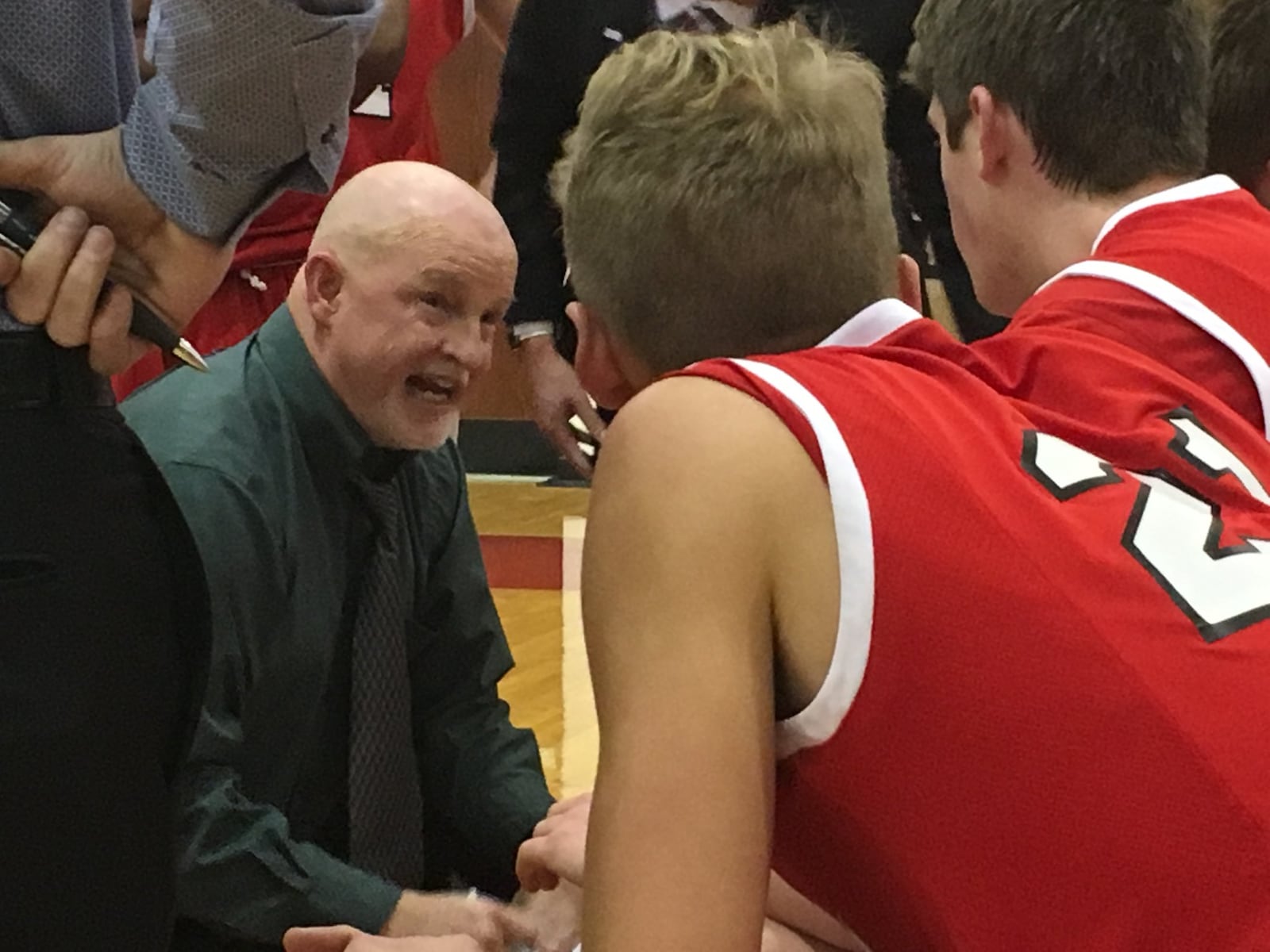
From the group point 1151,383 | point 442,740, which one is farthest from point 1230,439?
point 442,740

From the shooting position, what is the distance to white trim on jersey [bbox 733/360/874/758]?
80cm

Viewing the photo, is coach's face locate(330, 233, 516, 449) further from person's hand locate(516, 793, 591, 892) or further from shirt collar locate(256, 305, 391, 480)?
person's hand locate(516, 793, 591, 892)

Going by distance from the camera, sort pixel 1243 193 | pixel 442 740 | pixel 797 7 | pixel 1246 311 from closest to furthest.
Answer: pixel 1246 311 < pixel 1243 193 < pixel 442 740 < pixel 797 7

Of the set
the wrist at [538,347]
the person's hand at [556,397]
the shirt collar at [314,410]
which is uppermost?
the shirt collar at [314,410]

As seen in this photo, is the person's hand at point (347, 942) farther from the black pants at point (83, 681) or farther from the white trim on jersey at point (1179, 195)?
the white trim on jersey at point (1179, 195)

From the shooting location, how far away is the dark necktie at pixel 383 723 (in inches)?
64.9

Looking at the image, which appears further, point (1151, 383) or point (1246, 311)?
point (1246, 311)

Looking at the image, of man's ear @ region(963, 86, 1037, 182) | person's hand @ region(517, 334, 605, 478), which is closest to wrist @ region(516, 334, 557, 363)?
person's hand @ region(517, 334, 605, 478)

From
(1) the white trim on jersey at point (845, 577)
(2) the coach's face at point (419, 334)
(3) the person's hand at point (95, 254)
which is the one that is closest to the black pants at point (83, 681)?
(3) the person's hand at point (95, 254)

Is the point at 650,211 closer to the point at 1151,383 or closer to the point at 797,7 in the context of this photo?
the point at 1151,383

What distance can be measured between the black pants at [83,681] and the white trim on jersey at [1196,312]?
0.85 metres

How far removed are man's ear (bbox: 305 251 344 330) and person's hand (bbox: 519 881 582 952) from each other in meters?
0.74

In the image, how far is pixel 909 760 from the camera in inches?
31.6

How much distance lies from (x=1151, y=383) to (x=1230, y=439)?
0.21 ft
